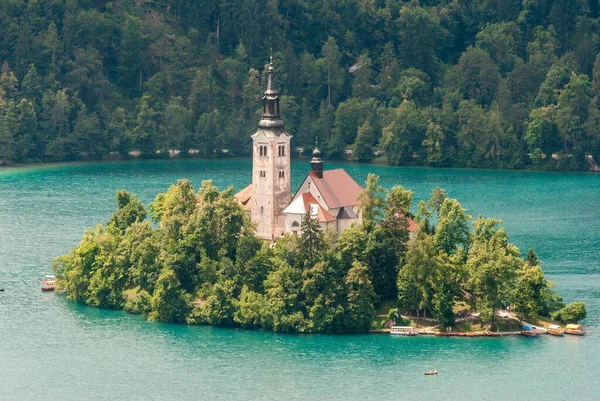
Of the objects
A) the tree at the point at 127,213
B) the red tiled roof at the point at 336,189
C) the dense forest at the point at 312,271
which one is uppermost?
the red tiled roof at the point at 336,189

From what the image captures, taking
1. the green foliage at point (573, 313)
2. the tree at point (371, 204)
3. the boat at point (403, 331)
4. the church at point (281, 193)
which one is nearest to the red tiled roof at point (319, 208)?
the church at point (281, 193)

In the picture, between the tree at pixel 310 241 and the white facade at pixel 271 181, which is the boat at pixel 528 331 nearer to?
the tree at pixel 310 241

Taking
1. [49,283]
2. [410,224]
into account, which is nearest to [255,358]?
[410,224]

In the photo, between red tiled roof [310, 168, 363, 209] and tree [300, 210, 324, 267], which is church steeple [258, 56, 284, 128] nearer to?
red tiled roof [310, 168, 363, 209]

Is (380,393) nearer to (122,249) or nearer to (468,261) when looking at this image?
(468,261)

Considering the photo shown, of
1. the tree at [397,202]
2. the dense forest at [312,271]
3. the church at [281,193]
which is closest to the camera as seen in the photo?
the dense forest at [312,271]

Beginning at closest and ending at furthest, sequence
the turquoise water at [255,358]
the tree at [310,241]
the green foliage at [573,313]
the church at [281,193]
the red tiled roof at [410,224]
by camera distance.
Result: the turquoise water at [255,358] < the tree at [310,241] < the green foliage at [573,313] < the red tiled roof at [410,224] < the church at [281,193]

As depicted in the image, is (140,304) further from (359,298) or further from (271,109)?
(271,109)
